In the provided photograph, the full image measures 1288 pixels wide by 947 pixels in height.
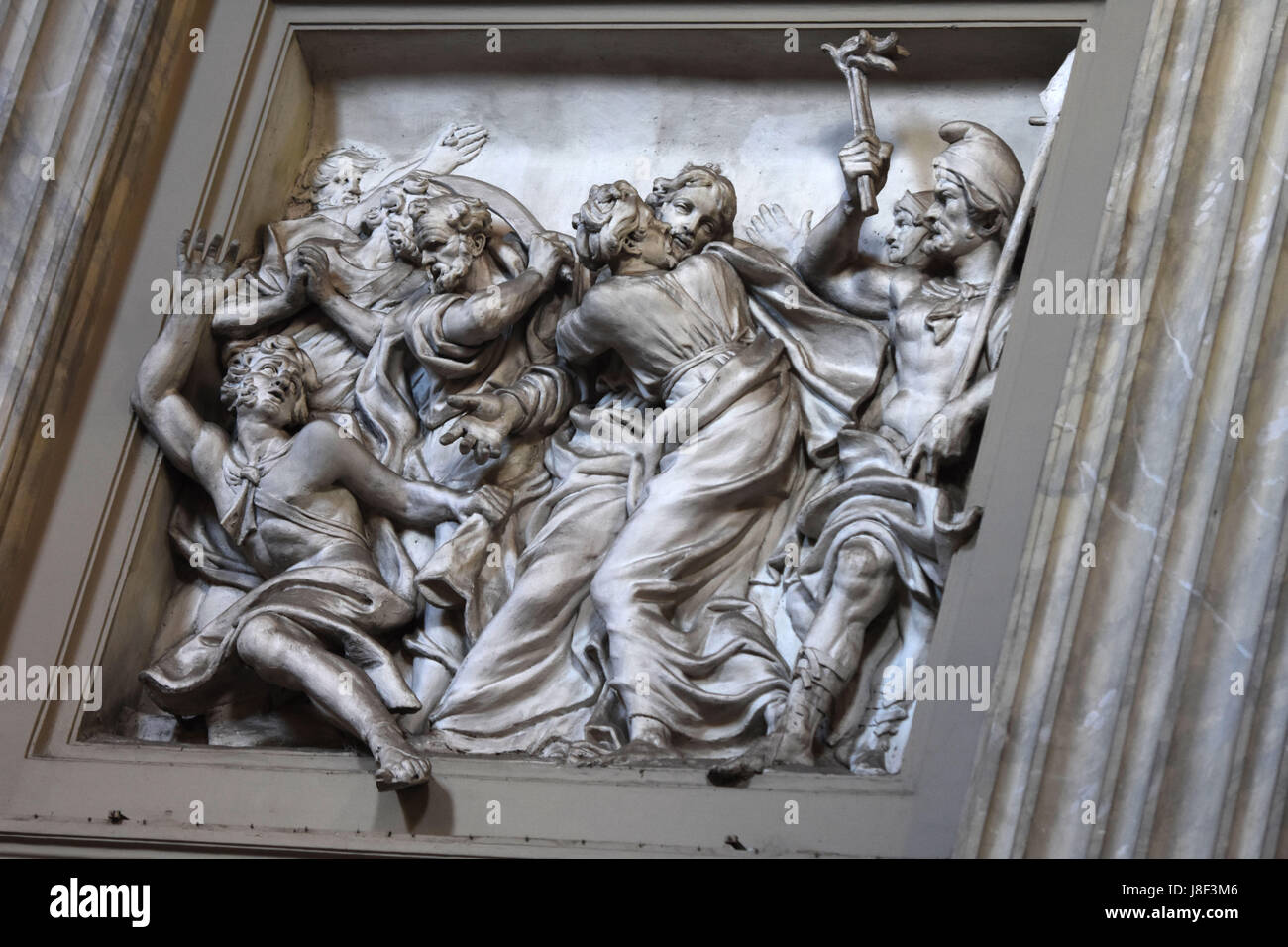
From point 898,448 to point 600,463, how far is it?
0.79 meters

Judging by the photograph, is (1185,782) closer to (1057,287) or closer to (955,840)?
(955,840)

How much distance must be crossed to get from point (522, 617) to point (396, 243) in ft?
4.53

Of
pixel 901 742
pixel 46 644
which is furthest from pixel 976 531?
pixel 46 644

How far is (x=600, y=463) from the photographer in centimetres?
514

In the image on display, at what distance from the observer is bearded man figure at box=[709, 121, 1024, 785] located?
464 cm

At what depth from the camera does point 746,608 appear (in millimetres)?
4914

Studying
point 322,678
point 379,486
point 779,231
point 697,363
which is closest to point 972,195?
point 779,231

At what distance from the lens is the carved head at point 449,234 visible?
17.9 ft

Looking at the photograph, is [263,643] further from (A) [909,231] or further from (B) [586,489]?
(A) [909,231]

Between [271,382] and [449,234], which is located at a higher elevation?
[449,234]

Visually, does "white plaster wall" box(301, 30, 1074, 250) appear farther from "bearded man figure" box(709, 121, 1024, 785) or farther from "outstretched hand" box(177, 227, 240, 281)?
"outstretched hand" box(177, 227, 240, 281)
